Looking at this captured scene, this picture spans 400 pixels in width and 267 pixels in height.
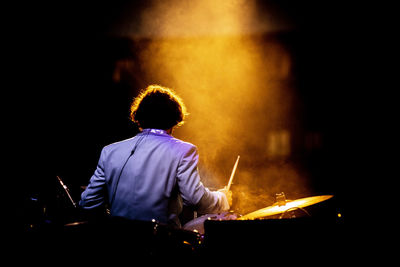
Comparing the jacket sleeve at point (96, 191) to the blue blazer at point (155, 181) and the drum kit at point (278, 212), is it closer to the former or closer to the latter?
the blue blazer at point (155, 181)

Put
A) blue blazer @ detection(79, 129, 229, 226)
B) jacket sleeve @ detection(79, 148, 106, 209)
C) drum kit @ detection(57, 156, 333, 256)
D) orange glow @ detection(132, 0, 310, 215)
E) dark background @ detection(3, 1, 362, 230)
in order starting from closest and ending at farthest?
drum kit @ detection(57, 156, 333, 256)
blue blazer @ detection(79, 129, 229, 226)
jacket sleeve @ detection(79, 148, 106, 209)
dark background @ detection(3, 1, 362, 230)
orange glow @ detection(132, 0, 310, 215)

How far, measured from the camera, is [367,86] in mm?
3711

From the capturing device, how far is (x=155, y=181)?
168 cm

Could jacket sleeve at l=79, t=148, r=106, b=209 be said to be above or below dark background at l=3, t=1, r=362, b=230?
below

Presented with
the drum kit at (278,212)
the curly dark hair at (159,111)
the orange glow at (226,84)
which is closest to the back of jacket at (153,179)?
the curly dark hair at (159,111)

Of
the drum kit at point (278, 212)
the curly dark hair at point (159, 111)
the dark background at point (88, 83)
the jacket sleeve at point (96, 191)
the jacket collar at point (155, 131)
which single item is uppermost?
the dark background at point (88, 83)

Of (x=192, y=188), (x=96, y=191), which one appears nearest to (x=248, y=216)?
(x=192, y=188)

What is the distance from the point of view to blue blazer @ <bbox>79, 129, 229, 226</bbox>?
1.68 meters

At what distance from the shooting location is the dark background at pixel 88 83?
3.73 m

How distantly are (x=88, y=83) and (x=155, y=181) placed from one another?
2.78 m

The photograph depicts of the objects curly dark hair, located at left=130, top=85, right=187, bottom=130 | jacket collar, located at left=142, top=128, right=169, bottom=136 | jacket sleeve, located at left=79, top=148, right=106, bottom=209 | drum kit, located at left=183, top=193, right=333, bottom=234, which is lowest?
drum kit, located at left=183, top=193, right=333, bottom=234

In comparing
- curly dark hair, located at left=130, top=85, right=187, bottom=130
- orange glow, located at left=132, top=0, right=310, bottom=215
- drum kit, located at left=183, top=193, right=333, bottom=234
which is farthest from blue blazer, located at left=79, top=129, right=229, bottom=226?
orange glow, located at left=132, top=0, right=310, bottom=215

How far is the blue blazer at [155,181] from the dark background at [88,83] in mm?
2310

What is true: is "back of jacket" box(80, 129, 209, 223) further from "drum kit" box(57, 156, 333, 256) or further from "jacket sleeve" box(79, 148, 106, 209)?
"drum kit" box(57, 156, 333, 256)
